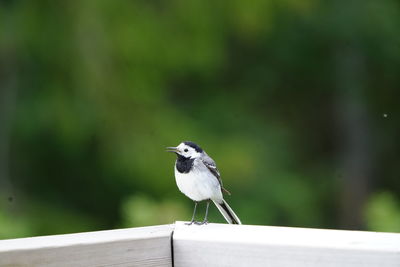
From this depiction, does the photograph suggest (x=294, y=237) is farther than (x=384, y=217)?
No

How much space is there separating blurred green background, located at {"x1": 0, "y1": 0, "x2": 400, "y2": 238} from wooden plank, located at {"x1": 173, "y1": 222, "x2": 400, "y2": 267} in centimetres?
396

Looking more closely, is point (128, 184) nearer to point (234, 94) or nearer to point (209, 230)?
point (234, 94)

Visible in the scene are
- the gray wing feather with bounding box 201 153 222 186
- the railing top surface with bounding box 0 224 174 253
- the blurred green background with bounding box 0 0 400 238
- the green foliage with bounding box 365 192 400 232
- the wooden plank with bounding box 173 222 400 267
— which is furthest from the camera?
the blurred green background with bounding box 0 0 400 238

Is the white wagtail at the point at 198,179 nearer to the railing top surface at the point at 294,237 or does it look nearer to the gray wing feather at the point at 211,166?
the gray wing feather at the point at 211,166

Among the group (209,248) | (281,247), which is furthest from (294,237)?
(209,248)

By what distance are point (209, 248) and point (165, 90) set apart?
630 centimetres

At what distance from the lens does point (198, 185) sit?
12.3 feet

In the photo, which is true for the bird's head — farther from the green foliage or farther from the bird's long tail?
the green foliage

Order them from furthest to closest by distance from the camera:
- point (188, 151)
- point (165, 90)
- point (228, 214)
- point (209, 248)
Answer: point (165, 90)
point (188, 151)
point (228, 214)
point (209, 248)

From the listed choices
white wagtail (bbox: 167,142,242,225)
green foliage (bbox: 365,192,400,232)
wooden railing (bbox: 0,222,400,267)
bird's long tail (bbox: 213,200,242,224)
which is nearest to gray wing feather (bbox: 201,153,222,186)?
white wagtail (bbox: 167,142,242,225)

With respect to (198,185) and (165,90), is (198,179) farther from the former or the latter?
(165,90)

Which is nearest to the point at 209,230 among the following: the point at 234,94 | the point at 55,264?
the point at 55,264

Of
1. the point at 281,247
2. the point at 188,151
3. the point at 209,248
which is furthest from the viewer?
the point at 188,151

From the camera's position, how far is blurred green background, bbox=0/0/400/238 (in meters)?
7.67
